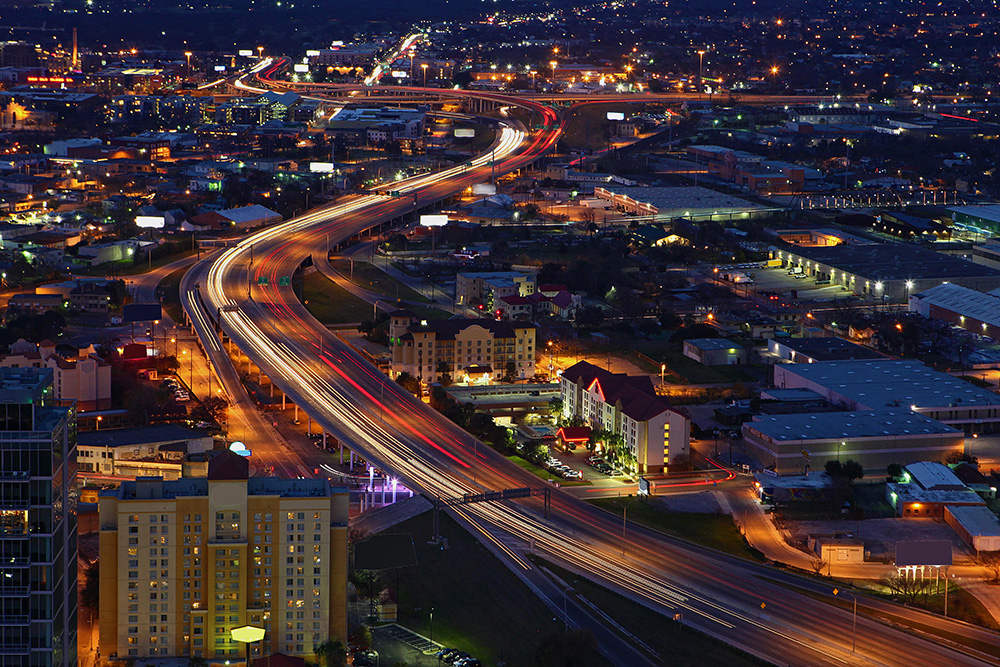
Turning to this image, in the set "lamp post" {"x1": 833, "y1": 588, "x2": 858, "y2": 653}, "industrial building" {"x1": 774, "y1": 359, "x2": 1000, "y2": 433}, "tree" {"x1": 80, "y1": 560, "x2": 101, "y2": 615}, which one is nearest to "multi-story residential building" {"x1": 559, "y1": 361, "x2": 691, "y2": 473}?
"industrial building" {"x1": 774, "y1": 359, "x2": 1000, "y2": 433}

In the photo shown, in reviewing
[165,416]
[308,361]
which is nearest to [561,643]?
[165,416]

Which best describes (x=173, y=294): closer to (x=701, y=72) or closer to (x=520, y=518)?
(x=520, y=518)

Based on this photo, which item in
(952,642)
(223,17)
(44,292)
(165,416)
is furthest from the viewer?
(223,17)

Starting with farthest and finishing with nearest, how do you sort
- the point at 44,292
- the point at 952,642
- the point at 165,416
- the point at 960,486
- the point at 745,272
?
the point at 745,272 → the point at 44,292 → the point at 165,416 → the point at 960,486 → the point at 952,642

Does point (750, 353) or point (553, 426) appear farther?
point (750, 353)

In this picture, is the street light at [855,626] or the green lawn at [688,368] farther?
the green lawn at [688,368]

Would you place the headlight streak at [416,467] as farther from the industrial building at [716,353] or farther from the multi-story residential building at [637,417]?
the industrial building at [716,353]

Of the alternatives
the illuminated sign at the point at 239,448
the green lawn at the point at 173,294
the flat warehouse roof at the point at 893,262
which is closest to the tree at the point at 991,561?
the illuminated sign at the point at 239,448

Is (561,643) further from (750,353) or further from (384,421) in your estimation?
(750,353)
